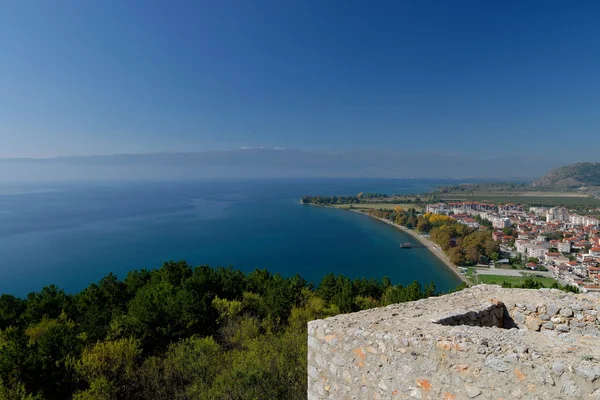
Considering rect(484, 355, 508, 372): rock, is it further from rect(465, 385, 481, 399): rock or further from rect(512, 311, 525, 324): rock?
rect(512, 311, 525, 324): rock

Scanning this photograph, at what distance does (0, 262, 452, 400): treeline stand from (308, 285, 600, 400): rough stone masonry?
323 centimetres

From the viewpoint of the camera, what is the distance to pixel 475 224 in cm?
6241

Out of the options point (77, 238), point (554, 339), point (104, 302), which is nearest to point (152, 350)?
point (104, 302)

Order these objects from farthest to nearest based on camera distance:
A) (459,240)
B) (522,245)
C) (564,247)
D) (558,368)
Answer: (459,240) < (522,245) < (564,247) < (558,368)

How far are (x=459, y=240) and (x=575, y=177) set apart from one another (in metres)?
155

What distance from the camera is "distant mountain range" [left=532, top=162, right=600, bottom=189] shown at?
150 m

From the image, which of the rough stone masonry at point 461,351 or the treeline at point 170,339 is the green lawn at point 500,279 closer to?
the treeline at point 170,339

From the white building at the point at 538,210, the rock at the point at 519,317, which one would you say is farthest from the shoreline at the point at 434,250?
Answer: the white building at the point at 538,210

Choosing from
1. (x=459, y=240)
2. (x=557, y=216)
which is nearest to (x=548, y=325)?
(x=459, y=240)

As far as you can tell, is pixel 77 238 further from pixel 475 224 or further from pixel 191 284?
pixel 475 224

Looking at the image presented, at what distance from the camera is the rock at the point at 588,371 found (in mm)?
2568

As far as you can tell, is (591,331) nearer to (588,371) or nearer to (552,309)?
(552,309)

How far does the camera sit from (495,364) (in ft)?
9.59

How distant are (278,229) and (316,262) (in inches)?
813
